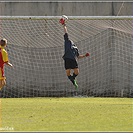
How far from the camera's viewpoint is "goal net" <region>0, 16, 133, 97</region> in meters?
22.3

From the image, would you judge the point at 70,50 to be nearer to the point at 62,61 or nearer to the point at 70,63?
the point at 70,63

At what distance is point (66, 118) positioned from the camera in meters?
12.9

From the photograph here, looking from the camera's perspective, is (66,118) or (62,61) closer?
(66,118)

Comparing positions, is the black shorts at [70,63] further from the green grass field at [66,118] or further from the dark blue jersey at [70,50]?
the green grass field at [66,118]

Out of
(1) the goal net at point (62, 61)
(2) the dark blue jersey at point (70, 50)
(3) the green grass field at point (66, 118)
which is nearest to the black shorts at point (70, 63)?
(2) the dark blue jersey at point (70, 50)

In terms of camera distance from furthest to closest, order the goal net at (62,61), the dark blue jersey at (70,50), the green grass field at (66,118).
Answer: the goal net at (62,61) → the dark blue jersey at (70,50) → the green grass field at (66,118)

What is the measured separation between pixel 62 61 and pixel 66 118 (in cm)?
967

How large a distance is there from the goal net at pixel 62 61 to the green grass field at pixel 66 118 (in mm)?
6213

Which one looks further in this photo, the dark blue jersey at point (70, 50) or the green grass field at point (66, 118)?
the dark blue jersey at point (70, 50)

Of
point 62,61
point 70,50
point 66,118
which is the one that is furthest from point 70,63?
point 62,61

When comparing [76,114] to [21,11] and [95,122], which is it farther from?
[21,11]

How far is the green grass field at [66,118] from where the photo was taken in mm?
11227

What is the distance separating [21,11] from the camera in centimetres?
2261

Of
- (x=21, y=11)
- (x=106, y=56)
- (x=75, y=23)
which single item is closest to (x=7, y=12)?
(x=21, y=11)
